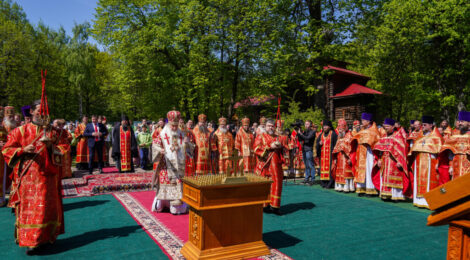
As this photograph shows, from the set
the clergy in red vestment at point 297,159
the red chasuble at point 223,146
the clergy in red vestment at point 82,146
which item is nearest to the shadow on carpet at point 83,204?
the red chasuble at point 223,146

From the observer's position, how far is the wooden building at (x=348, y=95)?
28.0m

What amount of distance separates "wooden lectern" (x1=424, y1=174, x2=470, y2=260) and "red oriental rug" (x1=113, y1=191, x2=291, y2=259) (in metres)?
2.72

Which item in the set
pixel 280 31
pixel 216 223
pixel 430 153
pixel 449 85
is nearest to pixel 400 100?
pixel 449 85

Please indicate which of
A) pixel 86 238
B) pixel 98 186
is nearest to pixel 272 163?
pixel 86 238

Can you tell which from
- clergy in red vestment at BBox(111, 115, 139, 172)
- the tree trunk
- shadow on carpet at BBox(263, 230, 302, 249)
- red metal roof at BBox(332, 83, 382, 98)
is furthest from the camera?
red metal roof at BBox(332, 83, 382, 98)

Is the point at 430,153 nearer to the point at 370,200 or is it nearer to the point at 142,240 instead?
the point at 370,200

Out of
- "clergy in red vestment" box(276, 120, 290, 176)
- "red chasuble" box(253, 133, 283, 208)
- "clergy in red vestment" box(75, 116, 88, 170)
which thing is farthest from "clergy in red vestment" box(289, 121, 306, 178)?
"clergy in red vestment" box(75, 116, 88, 170)

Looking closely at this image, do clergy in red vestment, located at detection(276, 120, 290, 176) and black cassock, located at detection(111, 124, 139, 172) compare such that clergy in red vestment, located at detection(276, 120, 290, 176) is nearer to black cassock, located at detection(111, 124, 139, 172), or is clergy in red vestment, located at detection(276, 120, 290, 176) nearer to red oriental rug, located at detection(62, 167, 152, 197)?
red oriental rug, located at detection(62, 167, 152, 197)

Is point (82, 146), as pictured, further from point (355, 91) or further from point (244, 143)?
point (355, 91)

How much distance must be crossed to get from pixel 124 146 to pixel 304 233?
860 cm

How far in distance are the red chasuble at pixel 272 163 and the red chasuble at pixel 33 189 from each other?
380 cm

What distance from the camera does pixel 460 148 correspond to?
22.1ft

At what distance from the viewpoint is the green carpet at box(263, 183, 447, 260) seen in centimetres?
468

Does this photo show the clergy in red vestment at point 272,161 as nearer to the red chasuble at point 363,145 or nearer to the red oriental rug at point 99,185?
the red chasuble at point 363,145
